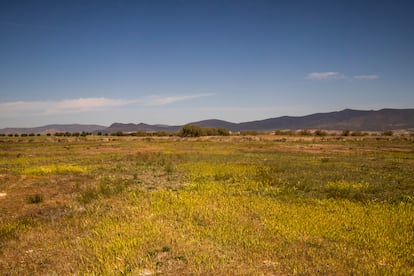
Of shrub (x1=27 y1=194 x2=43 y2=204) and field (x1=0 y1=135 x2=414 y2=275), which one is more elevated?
shrub (x1=27 y1=194 x2=43 y2=204)

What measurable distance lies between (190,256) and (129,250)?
1632 mm

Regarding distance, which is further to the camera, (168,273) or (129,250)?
(129,250)

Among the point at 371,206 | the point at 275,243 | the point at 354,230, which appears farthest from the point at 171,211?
the point at 371,206

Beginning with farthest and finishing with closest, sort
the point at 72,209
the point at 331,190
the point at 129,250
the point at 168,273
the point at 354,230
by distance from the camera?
the point at 331,190 → the point at 72,209 → the point at 354,230 → the point at 129,250 → the point at 168,273

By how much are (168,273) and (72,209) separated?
6905 mm

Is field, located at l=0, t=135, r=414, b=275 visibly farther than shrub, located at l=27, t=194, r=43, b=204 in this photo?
No

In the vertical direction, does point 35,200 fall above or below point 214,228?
above

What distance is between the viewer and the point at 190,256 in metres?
6.15

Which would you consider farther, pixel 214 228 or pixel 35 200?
pixel 35 200

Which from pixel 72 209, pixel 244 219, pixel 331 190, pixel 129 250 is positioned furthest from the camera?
pixel 331 190

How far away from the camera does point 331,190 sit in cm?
1220

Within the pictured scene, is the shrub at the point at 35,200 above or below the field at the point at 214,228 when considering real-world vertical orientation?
above

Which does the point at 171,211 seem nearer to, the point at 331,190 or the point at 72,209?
the point at 72,209

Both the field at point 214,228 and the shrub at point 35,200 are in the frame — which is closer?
the field at point 214,228
